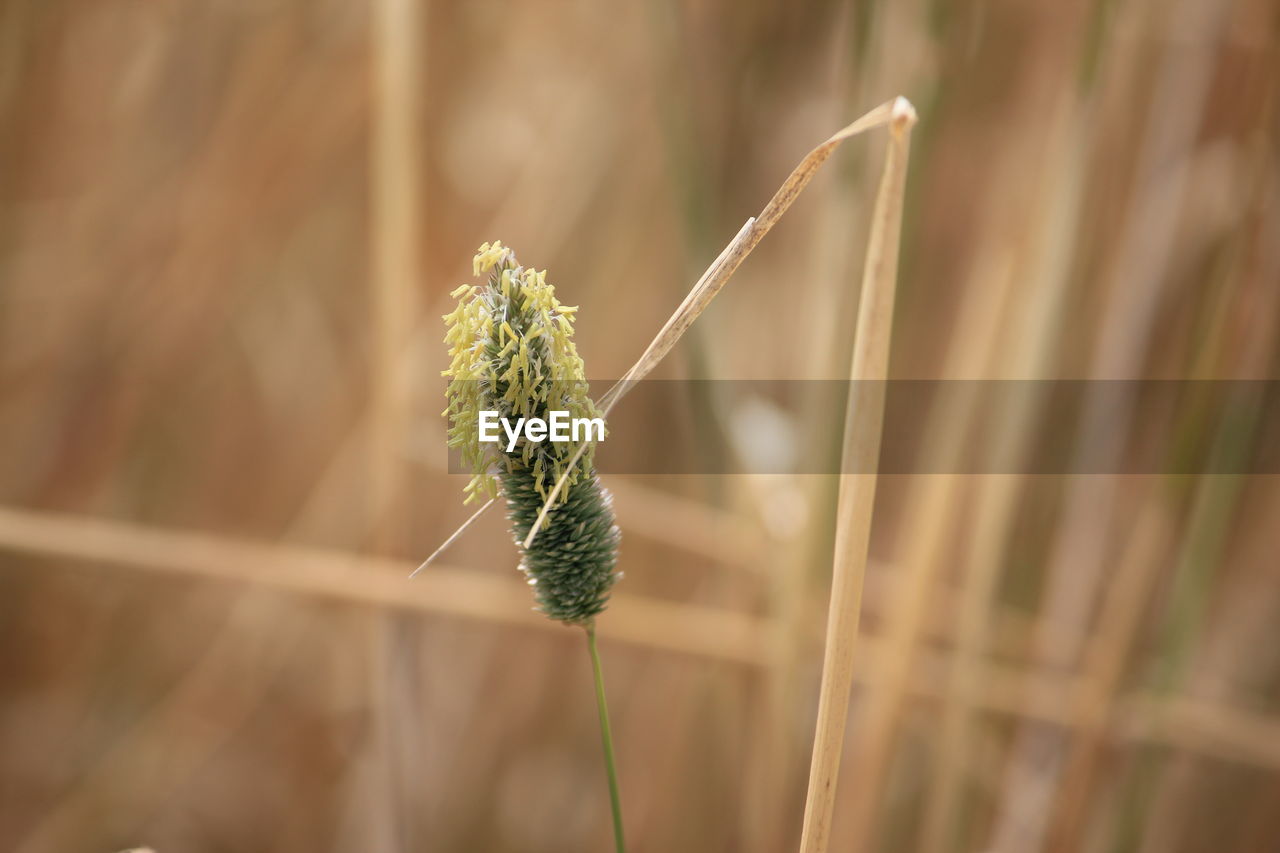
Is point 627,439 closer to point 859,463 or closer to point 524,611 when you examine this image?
point 524,611

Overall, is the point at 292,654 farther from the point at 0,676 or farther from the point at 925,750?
the point at 925,750

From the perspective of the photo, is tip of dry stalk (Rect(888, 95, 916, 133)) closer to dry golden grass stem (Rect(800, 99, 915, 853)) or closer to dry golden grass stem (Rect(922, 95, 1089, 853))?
dry golden grass stem (Rect(800, 99, 915, 853))

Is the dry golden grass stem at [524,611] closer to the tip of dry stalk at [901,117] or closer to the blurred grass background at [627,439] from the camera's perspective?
the blurred grass background at [627,439]

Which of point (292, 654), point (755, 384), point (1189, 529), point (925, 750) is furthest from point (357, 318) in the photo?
point (1189, 529)

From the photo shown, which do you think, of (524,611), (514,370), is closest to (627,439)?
(524,611)

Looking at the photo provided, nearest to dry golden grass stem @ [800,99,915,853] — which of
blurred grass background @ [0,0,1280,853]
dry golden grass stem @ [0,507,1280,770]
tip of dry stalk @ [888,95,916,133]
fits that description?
tip of dry stalk @ [888,95,916,133]

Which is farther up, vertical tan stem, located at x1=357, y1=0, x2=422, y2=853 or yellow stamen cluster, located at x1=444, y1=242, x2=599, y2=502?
vertical tan stem, located at x1=357, y1=0, x2=422, y2=853

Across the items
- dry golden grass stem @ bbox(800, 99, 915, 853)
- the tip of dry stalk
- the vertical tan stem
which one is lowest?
dry golden grass stem @ bbox(800, 99, 915, 853)

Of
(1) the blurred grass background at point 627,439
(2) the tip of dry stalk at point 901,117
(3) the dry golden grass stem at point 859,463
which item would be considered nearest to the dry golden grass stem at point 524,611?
(1) the blurred grass background at point 627,439

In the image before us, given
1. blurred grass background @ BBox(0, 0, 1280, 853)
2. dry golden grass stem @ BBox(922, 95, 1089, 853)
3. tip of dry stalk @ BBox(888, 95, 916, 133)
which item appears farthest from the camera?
blurred grass background @ BBox(0, 0, 1280, 853)
